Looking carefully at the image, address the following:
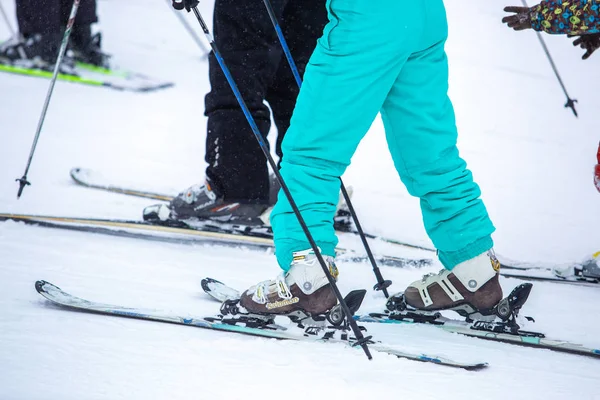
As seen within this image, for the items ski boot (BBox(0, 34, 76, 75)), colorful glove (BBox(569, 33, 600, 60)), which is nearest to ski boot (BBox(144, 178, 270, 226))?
colorful glove (BBox(569, 33, 600, 60))

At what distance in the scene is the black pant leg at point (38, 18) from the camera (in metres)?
5.27

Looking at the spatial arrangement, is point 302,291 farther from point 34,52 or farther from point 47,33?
point 34,52

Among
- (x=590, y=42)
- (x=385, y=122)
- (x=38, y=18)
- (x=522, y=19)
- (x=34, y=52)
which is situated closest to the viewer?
(x=385, y=122)

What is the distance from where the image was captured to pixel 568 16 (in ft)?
6.80

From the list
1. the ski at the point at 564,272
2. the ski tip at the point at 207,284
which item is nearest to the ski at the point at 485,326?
the ski tip at the point at 207,284

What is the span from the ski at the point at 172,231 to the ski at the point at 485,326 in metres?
0.67

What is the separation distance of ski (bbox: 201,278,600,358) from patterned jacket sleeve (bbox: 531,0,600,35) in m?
0.84

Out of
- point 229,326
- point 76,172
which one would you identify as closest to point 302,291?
point 229,326

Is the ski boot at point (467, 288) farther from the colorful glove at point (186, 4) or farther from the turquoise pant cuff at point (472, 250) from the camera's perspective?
the colorful glove at point (186, 4)

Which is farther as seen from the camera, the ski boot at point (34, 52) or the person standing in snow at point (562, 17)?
the ski boot at point (34, 52)

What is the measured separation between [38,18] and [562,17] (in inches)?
181

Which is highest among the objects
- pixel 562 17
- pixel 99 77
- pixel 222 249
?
pixel 562 17

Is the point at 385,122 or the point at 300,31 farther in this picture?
the point at 300,31

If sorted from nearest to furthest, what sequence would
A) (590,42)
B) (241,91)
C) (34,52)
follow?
(590,42) < (241,91) < (34,52)
